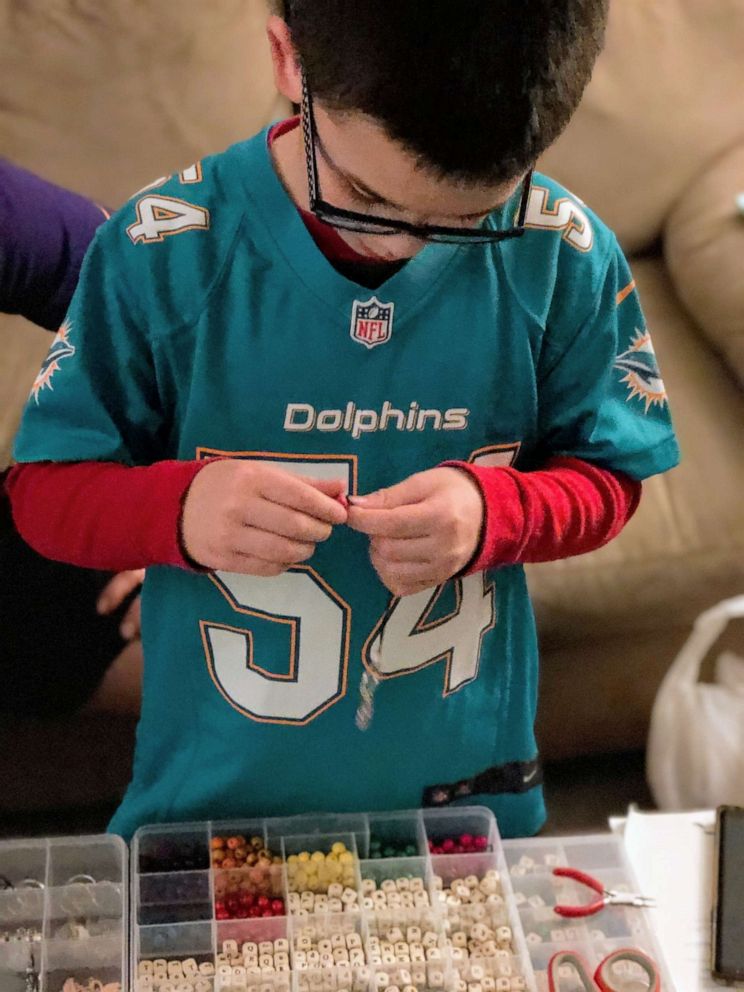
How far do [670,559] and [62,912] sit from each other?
859 millimetres

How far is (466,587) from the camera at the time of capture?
0.79 meters

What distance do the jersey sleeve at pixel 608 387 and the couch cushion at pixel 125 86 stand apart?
3.00ft

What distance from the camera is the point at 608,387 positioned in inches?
29.3

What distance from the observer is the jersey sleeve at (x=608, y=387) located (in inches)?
28.3

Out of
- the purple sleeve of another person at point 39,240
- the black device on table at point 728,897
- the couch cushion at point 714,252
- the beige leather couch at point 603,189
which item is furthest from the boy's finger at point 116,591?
the couch cushion at point 714,252

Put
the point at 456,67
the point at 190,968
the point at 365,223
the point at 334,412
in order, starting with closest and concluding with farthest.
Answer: the point at 456,67 < the point at 365,223 < the point at 334,412 < the point at 190,968

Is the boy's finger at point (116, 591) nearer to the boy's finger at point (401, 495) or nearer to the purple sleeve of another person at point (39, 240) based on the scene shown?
the purple sleeve of another person at point (39, 240)

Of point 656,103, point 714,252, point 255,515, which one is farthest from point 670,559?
point 255,515

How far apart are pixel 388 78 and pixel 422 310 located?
0.21 metres

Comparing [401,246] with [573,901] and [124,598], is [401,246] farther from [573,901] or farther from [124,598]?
[124,598]

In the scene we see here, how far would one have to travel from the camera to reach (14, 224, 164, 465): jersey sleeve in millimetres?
661

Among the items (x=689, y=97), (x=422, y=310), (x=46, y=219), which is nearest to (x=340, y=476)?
(x=422, y=310)

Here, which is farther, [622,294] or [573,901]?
[573,901]

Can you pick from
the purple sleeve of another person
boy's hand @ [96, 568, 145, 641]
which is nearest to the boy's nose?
the purple sleeve of another person
